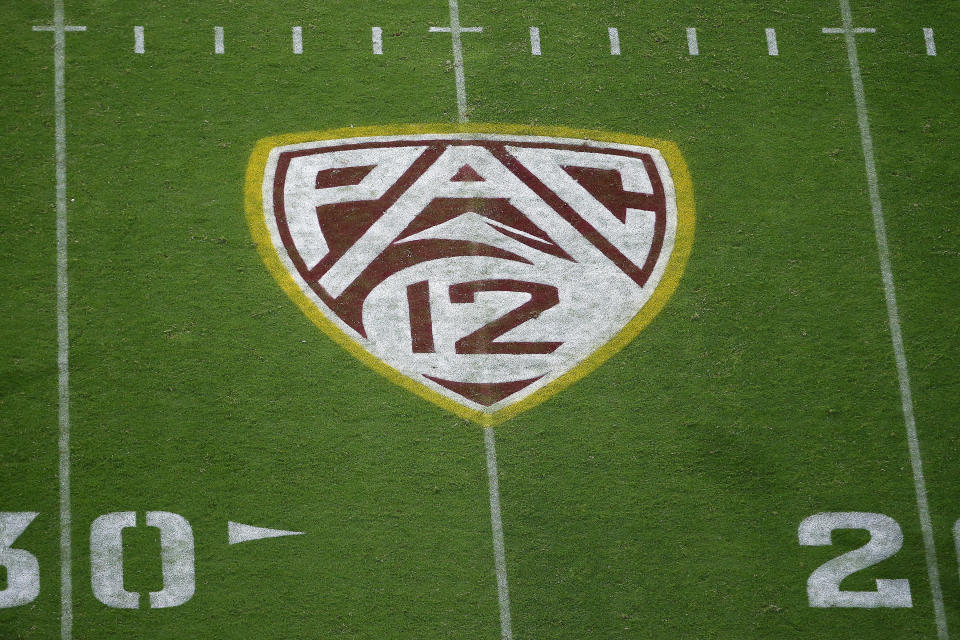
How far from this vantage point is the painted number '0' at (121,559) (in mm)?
9055

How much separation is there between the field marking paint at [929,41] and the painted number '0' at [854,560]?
4.87 m

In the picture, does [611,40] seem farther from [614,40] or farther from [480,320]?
[480,320]

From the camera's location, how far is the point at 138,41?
10211mm

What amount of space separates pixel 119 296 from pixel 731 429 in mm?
5966

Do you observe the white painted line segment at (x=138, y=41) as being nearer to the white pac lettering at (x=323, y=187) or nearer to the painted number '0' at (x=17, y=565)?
the white pac lettering at (x=323, y=187)

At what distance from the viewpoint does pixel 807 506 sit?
9422 millimetres

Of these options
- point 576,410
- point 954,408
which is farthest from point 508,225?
point 954,408

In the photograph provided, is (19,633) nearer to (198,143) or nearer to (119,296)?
(119,296)

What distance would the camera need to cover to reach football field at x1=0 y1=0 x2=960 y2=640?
920 cm

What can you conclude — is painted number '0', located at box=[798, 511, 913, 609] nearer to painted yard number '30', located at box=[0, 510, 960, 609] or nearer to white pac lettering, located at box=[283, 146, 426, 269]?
painted yard number '30', located at box=[0, 510, 960, 609]

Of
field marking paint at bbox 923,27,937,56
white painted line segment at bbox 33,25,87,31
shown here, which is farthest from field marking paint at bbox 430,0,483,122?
field marking paint at bbox 923,27,937,56

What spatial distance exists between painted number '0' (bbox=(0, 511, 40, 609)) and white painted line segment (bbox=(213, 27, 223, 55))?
4836 mm

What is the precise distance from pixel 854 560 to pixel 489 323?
13.3 feet

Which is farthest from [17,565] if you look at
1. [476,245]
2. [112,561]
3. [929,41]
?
[929,41]
